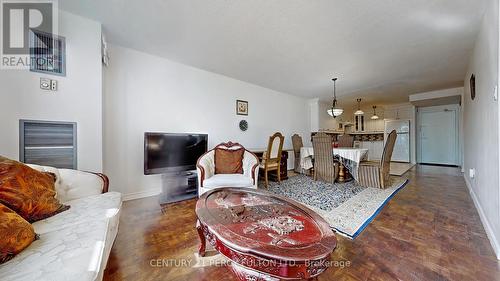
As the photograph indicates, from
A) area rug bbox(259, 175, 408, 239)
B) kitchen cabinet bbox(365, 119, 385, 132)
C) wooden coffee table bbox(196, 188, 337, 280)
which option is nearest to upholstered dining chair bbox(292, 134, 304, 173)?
area rug bbox(259, 175, 408, 239)

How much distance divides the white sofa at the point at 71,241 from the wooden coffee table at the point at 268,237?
0.55 m

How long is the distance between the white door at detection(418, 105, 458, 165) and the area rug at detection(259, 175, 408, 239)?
152 inches

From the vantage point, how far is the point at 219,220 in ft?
3.90

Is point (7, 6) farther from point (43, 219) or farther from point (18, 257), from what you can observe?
point (18, 257)

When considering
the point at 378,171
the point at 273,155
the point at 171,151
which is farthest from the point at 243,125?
the point at 378,171

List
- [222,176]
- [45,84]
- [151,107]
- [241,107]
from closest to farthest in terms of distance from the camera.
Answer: [45,84] < [222,176] < [151,107] < [241,107]

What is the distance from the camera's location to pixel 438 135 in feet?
20.5

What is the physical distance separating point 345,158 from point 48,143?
4604 mm

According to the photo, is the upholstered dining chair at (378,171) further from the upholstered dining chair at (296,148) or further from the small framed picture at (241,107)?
the small framed picture at (241,107)

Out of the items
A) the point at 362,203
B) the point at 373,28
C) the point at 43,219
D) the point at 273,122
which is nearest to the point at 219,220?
the point at 43,219

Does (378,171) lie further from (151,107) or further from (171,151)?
(151,107)

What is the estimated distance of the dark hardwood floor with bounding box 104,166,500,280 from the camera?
129 cm

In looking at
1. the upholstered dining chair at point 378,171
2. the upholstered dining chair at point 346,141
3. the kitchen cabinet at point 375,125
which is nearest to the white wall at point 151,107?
the upholstered dining chair at point 378,171

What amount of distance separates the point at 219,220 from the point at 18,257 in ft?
3.04
